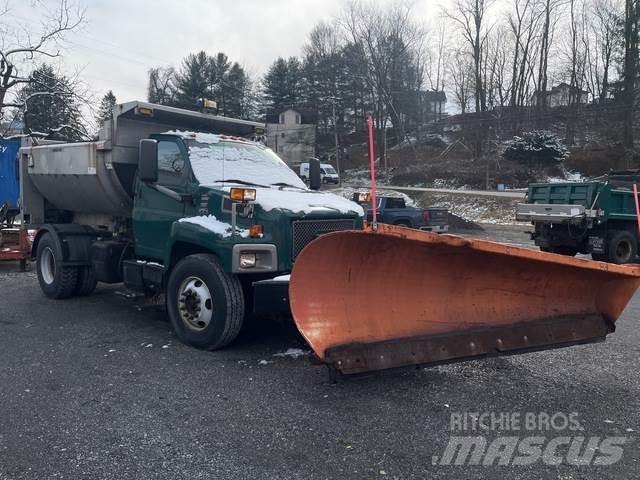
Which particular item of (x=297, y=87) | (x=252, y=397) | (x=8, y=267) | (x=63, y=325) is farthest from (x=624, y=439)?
(x=297, y=87)

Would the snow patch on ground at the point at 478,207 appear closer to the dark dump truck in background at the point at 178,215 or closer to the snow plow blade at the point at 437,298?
the dark dump truck in background at the point at 178,215

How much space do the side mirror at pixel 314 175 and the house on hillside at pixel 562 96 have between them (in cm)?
4430

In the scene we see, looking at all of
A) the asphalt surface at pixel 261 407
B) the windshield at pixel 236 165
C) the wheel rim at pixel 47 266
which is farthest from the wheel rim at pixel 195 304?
the wheel rim at pixel 47 266

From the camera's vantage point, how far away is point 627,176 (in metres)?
14.7

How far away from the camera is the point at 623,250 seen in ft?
45.4

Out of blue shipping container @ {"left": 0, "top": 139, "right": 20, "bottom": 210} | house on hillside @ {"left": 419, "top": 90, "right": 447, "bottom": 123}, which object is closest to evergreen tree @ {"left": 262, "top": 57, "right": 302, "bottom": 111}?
house on hillside @ {"left": 419, "top": 90, "right": 447, "bottom": 123}

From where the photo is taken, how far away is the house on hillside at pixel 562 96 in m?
47.1

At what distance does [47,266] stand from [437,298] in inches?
261

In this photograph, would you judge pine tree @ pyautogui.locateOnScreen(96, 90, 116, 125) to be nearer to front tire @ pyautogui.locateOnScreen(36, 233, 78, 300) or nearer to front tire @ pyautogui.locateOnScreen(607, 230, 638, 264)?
front tire @ pyautogui.locateOnScreen(36, 233, 78, 300)

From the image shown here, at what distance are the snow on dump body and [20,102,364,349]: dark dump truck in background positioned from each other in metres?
0.02

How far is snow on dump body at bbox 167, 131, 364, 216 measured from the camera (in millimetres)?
6035

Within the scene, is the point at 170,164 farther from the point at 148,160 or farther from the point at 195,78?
the point at 195,78

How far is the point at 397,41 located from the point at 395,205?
3550 centimetres

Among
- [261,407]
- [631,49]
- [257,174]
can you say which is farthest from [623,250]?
[631,49]
